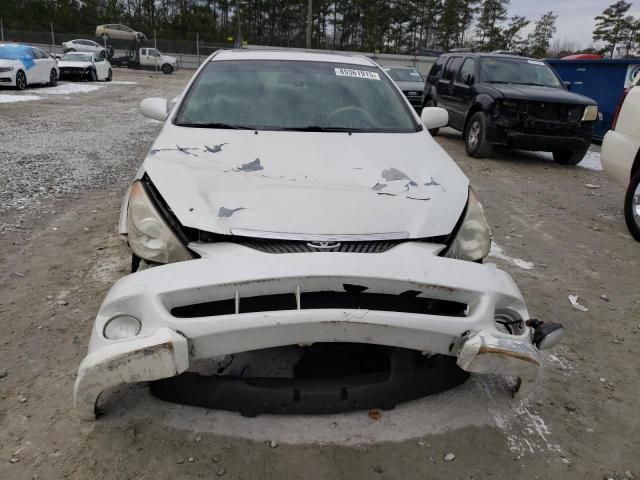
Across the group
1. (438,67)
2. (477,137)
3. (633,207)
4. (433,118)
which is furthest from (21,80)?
(633,207)

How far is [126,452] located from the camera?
81.2 inches

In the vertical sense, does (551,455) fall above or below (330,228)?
below

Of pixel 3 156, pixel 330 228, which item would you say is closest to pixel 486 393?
pixel 330 228

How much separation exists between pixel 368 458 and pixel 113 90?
66.0ft

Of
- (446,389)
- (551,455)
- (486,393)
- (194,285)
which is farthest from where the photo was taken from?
(486,393)

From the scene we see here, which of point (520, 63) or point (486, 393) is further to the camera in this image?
point (520, 63)

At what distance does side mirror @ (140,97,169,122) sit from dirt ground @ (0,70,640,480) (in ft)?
3.85

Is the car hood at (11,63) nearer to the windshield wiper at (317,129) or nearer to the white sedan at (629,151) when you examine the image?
the windshield wiper at (317,129)

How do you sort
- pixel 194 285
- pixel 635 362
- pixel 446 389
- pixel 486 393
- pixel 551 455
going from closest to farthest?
pixel 194 285 → pixel 551 455 → pixel 446 389 → pixel 486 393 → pixel 635 362

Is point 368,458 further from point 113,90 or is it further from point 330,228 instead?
point 113,90

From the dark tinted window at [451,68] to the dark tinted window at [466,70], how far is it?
27cm

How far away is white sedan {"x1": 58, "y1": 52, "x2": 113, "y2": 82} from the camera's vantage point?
71.8 ft

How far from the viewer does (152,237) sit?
7.13 feet

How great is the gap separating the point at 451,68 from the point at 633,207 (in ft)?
22.3
